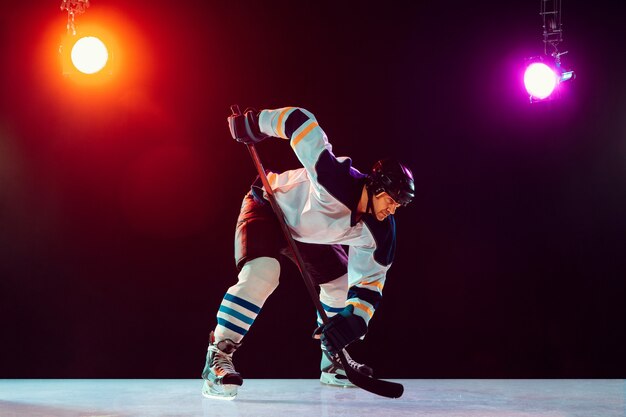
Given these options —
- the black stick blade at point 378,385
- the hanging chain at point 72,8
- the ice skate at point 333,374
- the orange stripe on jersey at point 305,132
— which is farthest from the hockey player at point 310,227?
the hanging chain at point 72,8

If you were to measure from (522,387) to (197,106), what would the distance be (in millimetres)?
1985

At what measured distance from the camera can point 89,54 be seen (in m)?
3.53

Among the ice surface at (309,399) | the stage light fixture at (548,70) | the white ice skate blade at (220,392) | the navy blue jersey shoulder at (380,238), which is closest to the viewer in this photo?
the ice surface at (309,399)

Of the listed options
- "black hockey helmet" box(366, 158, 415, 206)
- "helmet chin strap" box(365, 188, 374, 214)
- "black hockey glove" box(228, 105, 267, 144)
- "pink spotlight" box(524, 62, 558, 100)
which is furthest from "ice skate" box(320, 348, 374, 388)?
"pink spotlight" box(524, 62, 558, 100)

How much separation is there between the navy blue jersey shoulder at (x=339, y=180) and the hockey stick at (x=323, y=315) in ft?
0.77

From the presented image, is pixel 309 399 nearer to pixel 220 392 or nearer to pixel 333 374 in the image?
pixel 220 392

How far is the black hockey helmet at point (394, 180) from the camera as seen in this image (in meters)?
2.65

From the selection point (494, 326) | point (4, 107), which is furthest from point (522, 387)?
point (4, 107)

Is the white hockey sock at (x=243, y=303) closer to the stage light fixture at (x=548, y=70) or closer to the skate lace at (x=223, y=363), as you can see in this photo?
the skate lace at (x=223, y=363)

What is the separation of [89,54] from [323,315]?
5.64 feet

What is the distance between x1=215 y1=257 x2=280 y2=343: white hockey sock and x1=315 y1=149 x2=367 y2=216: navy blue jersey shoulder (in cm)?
38

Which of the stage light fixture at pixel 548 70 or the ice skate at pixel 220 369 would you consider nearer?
the ice skate at pixel 220 369

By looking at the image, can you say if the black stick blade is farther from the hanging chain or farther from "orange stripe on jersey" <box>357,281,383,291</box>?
the hanging chain

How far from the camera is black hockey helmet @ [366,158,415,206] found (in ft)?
8.70
